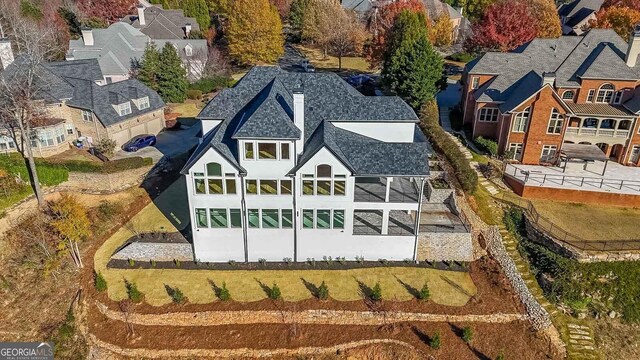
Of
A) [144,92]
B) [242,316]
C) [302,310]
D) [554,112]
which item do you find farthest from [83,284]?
[554,112]

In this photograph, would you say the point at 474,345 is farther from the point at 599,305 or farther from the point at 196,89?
the point at 196,89

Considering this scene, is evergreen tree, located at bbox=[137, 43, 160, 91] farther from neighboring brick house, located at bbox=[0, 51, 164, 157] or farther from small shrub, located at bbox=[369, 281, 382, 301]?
small shrub, located at bbox=[369, 281, 382, 301]

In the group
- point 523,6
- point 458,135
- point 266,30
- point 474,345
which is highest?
point 523,6

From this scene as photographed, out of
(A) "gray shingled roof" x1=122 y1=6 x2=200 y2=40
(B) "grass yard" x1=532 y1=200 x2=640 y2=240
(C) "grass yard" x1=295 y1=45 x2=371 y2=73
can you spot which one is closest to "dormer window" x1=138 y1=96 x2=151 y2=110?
(A) "gray shingled roof" x1=122 y1=6 x2=200 y2=40

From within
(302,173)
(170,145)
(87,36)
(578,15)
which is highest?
(578,15)

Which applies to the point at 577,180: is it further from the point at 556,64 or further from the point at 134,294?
the point at 134,294

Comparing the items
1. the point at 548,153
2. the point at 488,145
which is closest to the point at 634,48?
the point at 548,153

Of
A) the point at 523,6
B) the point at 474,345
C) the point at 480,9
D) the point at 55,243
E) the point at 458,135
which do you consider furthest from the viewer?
A: the point at 480,9
